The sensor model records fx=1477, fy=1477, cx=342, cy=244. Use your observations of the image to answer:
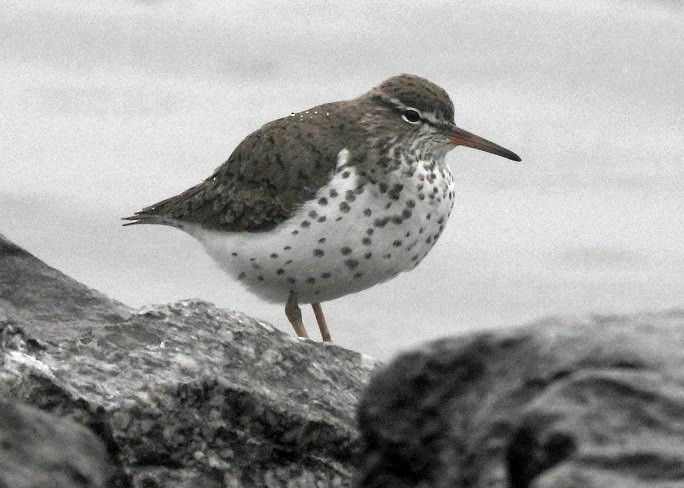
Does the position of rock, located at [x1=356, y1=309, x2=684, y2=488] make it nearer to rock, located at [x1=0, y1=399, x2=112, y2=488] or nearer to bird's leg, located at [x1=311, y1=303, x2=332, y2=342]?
rock, located at [x1=0, y1=399, x2=112, y2=488]

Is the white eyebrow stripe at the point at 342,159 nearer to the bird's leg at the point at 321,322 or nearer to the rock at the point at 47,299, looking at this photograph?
the bird's leg at the point at 321,322

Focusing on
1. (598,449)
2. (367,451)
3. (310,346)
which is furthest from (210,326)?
(598,449)

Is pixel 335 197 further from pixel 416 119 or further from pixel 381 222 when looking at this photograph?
pixel 416 119

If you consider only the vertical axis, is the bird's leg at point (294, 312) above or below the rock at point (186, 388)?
above

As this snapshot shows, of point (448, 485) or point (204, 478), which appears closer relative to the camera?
point (448, 485)

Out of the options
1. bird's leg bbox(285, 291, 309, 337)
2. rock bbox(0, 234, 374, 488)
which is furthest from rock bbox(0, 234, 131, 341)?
bird's leg bbox(285, 291, 309, 337)

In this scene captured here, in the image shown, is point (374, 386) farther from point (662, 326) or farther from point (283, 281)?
point (283, 281)

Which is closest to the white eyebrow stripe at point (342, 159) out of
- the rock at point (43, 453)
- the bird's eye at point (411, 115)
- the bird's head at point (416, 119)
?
the bird's head at point (416, 119)
